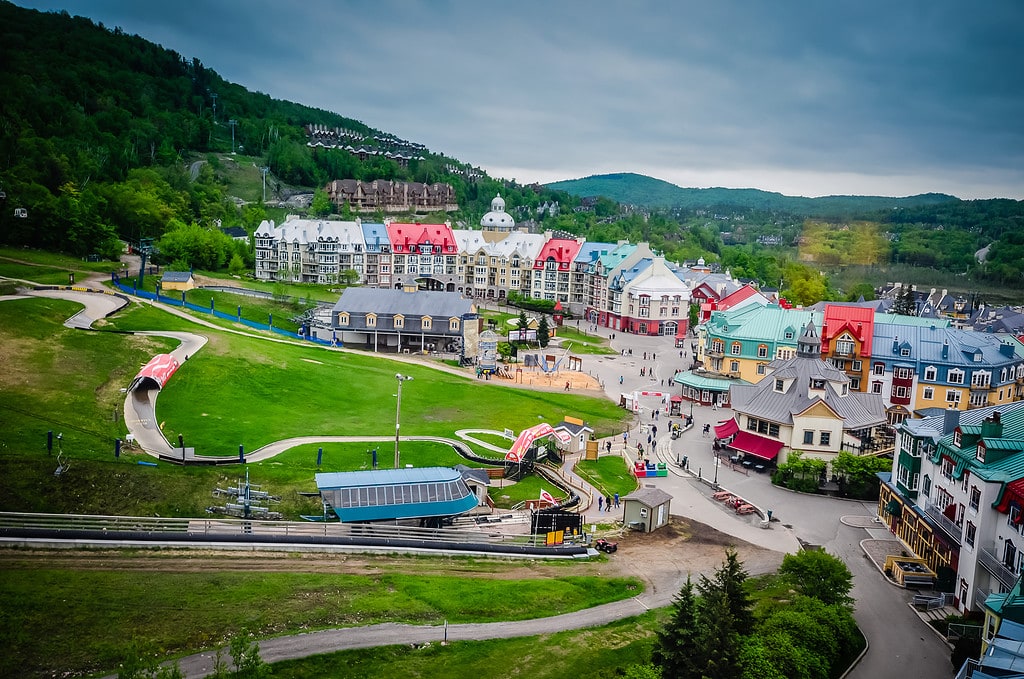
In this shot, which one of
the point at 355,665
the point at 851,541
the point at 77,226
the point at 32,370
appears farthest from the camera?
the point at 77,226

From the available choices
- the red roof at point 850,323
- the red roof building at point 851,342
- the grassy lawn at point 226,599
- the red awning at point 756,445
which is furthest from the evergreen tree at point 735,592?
the red roof at point 850,323

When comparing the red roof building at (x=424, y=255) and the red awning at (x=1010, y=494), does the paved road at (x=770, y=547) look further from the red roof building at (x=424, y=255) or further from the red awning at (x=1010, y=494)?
the red roof building at (x=424, y=255)

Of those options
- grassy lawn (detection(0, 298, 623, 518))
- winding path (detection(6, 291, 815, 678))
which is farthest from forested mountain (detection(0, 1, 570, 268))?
winding path (detection(6, 291, 815, 678))

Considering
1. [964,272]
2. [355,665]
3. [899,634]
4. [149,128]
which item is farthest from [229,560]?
[149,128]

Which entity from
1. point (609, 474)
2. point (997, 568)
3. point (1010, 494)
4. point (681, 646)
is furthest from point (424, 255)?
point (681, 646)

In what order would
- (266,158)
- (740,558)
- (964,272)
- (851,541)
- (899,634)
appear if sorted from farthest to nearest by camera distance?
(266,158) < (964,272) < (851,541) < (740,558) < (899,634)

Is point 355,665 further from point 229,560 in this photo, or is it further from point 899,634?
point 899,634

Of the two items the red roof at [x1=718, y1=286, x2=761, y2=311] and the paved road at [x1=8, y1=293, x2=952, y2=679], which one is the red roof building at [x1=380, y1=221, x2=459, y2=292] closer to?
the red roof at [x1=718, y1=286, x2=761, y2=311]
